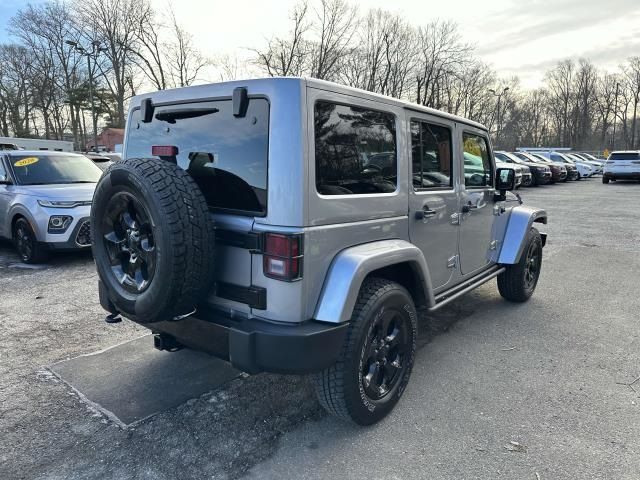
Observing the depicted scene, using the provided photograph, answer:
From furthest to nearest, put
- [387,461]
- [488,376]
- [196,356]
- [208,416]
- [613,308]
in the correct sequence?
[613,308] → [196,356] → [488,376] → [208,416] → [387,461]

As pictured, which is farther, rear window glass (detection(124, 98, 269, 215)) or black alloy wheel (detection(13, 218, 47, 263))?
black alloy wheel (detection(13, 218, 47, 263))

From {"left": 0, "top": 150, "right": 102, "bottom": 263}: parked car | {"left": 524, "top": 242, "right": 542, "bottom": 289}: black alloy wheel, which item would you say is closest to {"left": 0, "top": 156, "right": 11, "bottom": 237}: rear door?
{"left": 0, "top": 150, "right": 102, "bottom": 263}: parked car

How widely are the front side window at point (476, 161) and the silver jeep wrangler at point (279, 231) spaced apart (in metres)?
0.86

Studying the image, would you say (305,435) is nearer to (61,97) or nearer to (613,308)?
(613,308)

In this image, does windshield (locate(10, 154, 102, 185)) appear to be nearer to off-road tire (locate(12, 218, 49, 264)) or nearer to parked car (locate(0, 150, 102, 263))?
parked car (locate(0, 150, 102, 263))

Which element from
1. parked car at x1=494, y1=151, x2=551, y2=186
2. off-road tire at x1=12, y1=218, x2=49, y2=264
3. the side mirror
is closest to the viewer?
the side mirror

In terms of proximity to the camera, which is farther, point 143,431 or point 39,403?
point 39,403

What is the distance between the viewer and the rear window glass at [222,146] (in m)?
2.38

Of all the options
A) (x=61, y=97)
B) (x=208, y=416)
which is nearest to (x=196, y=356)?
(x=208, y=416)

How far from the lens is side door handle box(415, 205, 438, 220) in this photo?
3.12 meters

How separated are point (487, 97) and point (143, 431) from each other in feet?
197

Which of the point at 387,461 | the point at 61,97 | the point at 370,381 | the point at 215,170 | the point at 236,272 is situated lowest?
the point at 387,461

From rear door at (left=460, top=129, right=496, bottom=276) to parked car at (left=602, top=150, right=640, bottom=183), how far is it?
946 inches

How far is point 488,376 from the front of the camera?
3.33 metres
